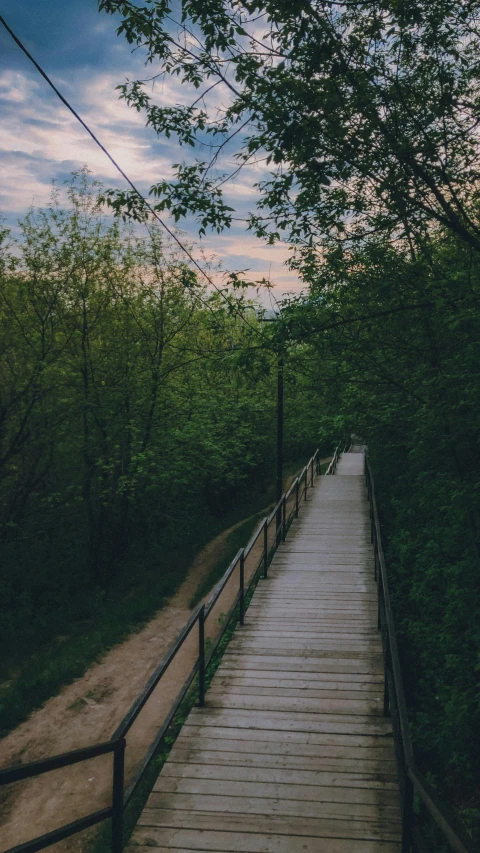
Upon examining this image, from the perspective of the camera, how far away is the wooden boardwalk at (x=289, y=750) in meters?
3.35

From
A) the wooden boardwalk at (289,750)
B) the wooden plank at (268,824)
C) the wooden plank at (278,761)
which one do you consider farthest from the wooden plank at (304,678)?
the wooden plank at (268,824)

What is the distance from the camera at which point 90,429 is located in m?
14.8

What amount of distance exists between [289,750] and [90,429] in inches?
464

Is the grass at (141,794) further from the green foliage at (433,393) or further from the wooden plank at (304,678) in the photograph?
the green foliage at (433,393)

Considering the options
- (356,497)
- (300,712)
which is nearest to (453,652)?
(300,712)

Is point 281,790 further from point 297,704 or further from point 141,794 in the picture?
point 141,794

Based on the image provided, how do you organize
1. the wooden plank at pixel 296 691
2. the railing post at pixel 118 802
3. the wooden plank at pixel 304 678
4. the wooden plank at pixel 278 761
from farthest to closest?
the wooden plank at pixel 304 678 < the wooden plank at pixel 296 691 < the wooden plank at pixel 278 761 < the railing post at pixel 118 802

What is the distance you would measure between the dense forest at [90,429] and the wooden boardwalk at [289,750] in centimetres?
577

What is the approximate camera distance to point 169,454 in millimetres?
14852

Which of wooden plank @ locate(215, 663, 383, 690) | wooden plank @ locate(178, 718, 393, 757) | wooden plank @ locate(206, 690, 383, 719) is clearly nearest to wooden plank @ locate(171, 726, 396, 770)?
wooden plank @ locate(178, 718, 393, 757)

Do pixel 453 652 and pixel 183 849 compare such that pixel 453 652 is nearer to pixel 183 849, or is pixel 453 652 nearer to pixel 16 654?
pixel 183 849

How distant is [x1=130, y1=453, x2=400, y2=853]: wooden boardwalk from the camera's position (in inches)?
132

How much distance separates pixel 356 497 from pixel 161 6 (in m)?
14.8

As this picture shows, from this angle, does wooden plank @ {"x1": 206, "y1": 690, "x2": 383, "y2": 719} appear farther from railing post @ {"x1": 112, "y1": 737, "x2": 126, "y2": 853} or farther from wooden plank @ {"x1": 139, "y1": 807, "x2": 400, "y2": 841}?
railing post @ {"x1": 112, "y1": 737, "x2": 126, "y2": 853}
